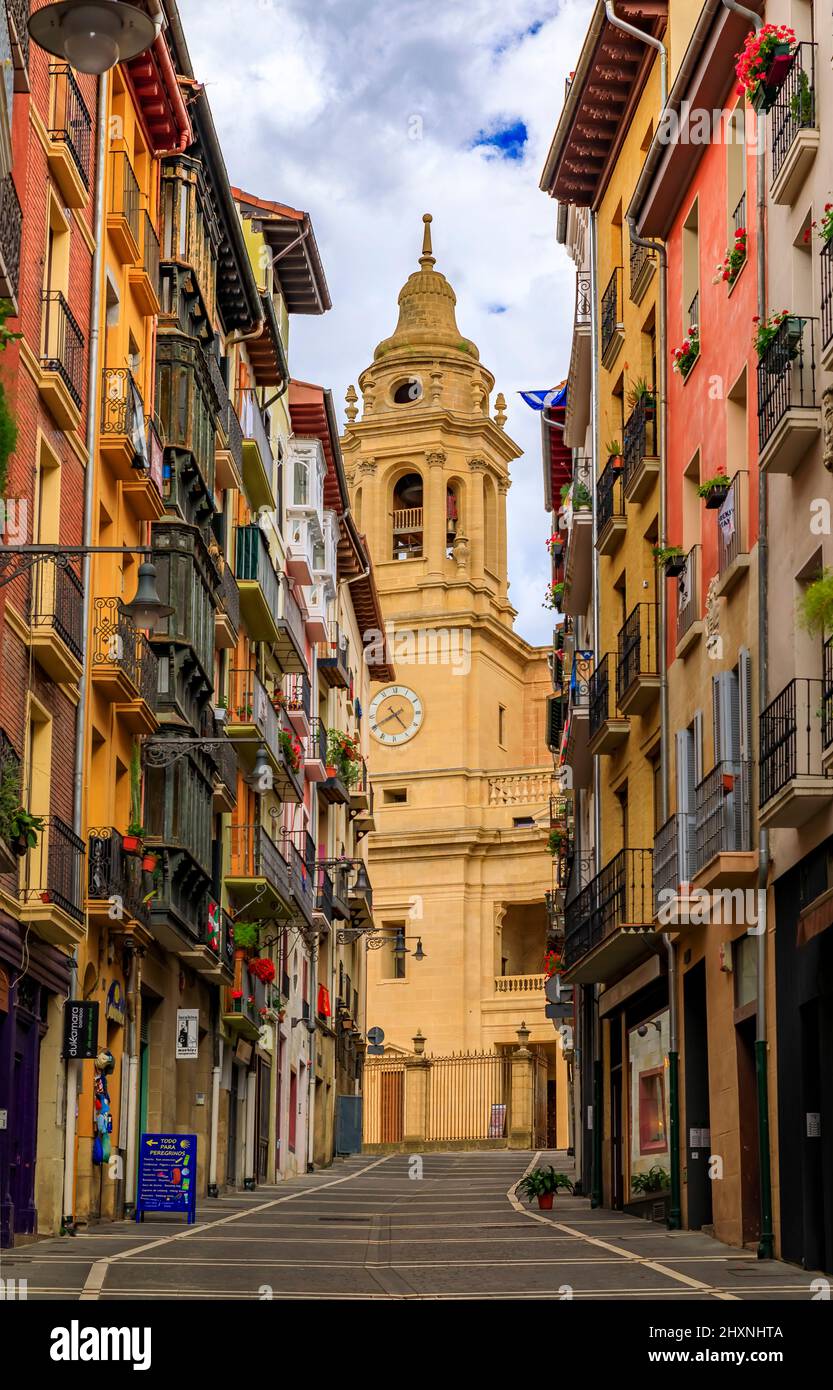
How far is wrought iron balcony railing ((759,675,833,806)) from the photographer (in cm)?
1817

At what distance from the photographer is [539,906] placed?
244ft

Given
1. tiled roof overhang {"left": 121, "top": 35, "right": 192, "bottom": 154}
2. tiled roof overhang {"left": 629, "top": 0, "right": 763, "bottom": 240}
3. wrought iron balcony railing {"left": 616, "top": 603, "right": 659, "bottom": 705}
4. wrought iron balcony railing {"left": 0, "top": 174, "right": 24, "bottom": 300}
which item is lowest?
wrought iron balcony railing {"left": 616, "top": 603, "right": 659, "bottom": 705}

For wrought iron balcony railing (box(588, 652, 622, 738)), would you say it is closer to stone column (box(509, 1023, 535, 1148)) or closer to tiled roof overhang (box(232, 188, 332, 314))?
tiled roof overhang (box(232, 188, 332, 314))

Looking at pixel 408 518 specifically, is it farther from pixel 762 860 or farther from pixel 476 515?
pixel 762 860

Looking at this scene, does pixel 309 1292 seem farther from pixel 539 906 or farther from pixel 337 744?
pixel 539 906

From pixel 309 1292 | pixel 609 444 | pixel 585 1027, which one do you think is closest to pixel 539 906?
pixel 585 1027

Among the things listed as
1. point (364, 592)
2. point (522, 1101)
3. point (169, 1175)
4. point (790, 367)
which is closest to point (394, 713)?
point (364, 592)

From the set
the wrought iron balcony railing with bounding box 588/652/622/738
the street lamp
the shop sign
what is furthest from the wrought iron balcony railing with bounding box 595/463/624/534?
the street lamp

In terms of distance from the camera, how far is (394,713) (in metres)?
76.6

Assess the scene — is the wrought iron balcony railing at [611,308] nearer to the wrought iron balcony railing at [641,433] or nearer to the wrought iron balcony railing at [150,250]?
the wrought iron balcony railing at [641,433]

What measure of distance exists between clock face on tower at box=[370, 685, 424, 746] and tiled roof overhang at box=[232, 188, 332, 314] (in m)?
29.1

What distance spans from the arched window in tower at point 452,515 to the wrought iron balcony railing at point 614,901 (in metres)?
43.6

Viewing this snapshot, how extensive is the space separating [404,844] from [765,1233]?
54.6 m

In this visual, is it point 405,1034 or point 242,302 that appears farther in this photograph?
point 405,1034
